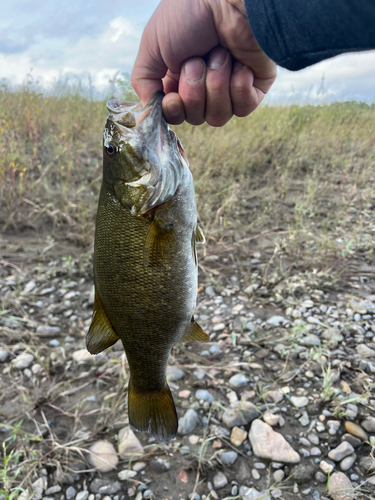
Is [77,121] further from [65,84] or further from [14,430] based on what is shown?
[14,430]

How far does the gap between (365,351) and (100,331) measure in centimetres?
220

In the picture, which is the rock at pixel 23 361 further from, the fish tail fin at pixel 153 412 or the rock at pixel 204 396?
the fish tail fin at pixel 153 412

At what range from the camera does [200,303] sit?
3.49 m

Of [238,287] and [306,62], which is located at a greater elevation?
[306,62]

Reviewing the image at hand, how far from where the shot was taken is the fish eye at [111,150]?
57.9 inches

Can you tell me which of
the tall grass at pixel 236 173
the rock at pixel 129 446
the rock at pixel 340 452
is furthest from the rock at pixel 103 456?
the tall grass at pixel 236 173

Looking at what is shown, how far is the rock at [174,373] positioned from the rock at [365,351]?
139cm

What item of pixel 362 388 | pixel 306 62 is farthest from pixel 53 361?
pixel 306 62

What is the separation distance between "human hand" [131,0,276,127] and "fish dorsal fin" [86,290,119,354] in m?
0.89

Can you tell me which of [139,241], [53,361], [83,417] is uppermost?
[139,241]

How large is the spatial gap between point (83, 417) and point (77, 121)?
5.61 metres

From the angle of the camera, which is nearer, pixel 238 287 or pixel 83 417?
pixel 83 417

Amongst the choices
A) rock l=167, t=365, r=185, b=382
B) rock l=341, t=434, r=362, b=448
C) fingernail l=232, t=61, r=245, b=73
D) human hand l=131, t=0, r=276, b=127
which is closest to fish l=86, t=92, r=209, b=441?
human hand l=131, t=0, r=276, b=127

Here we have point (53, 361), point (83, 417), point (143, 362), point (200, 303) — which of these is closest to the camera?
point (143, 362)
